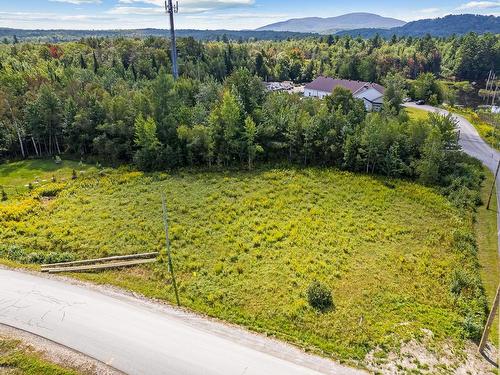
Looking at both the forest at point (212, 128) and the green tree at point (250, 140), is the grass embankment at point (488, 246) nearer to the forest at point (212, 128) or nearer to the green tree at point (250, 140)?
the forest at point (212, 128)

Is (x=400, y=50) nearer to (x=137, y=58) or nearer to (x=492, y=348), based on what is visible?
(x=137, y=58)

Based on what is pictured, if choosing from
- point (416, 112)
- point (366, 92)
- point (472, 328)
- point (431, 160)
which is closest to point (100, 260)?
point (472, 328)

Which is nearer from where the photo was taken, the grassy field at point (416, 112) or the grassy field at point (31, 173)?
the grassy field at point (31, 173)

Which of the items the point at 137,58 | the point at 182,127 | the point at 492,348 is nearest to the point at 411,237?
the point at 492,348

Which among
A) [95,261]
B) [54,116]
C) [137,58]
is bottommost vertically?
[95,261]

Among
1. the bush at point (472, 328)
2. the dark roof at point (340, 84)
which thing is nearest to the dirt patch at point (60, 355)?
the bush at point (472, 328)

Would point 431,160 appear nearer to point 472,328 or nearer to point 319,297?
point 472,328

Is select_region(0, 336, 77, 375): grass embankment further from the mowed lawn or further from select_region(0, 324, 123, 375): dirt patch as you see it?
the mowed lawn
